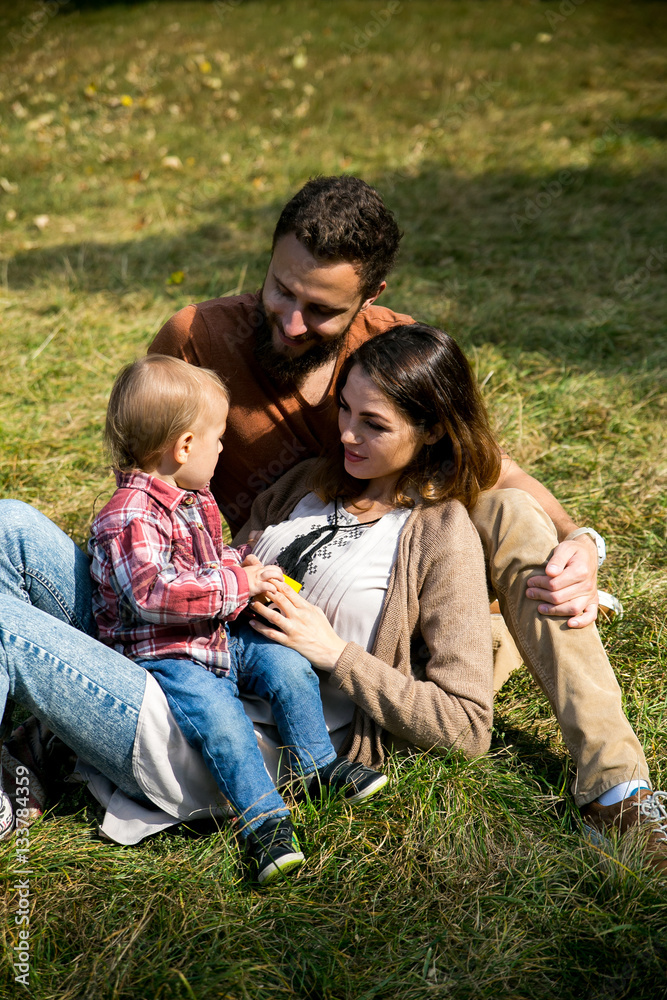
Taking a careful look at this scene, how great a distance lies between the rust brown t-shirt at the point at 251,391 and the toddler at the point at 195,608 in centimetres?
49

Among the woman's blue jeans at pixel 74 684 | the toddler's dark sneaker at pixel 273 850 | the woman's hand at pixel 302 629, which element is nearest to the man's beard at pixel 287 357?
the woman's hand at pixel 302 629

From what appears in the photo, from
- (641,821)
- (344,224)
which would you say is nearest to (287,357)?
(344,224)

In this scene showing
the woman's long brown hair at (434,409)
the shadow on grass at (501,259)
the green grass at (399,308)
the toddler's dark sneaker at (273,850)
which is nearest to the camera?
the green grass at (399,308)

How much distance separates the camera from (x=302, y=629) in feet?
7.27

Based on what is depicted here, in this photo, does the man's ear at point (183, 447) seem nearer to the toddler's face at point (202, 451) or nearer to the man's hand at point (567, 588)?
the toddler's face at point (202, 451)

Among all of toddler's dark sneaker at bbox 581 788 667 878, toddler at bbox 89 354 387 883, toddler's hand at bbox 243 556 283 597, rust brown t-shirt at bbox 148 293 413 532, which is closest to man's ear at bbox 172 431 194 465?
toddler at bbox 89 354 387 883

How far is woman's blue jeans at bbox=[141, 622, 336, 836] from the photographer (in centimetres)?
203

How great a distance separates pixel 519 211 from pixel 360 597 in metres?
5.61

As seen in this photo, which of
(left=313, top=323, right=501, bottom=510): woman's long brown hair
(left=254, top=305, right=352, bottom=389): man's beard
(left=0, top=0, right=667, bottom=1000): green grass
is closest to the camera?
(left=0, top=0, right=667, bottom=1000): green grass

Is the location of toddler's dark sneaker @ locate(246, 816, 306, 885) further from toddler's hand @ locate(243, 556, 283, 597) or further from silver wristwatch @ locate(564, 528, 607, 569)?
silver wristwatch @ locate(564, 528, 607, 569)

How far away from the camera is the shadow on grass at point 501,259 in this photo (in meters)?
5.10

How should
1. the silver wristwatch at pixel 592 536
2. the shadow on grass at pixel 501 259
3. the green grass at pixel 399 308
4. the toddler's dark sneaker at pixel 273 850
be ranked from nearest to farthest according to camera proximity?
1. the green grass at pixel 399 308
2. the toddler's dark sneaker at pixel 273 850
3. the silver wristwatch at pixel 592 536
4. the shadow on grass at pixel 501 259

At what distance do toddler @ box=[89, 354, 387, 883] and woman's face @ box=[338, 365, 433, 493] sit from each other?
0.39m

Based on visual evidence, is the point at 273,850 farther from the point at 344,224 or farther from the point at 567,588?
the point at 344,224
